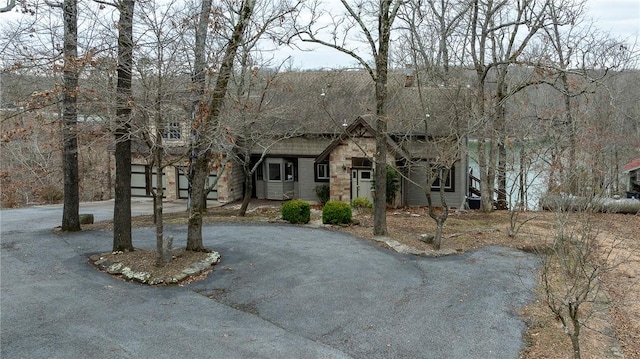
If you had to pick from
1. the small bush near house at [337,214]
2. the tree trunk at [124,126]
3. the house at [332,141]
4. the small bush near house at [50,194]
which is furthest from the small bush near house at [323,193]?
the small bush near house at [50,194]

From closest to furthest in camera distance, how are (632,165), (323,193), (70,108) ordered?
(70,108) → (323,193) → (632,165)

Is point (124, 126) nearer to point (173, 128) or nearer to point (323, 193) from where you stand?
point (173, 128)

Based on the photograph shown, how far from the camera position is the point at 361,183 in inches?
870

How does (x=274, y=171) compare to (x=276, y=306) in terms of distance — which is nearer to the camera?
(x=276, y=306)

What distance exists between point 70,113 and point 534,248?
1245 cm

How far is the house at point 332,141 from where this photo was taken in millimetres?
19875

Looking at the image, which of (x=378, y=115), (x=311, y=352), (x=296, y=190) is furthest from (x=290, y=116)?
(x=311, y=352)

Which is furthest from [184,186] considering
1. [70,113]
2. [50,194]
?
[70,113]

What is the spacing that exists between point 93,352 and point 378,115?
392 inches

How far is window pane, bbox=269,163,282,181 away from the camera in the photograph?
81.4 ft

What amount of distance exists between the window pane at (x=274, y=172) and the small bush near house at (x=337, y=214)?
8.69 metres

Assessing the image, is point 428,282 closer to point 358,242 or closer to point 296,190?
point 358,242

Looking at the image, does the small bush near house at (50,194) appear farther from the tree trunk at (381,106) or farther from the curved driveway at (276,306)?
the tree trunk at (381,106)

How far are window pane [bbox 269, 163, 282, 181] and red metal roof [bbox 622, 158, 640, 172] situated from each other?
73.2ft
